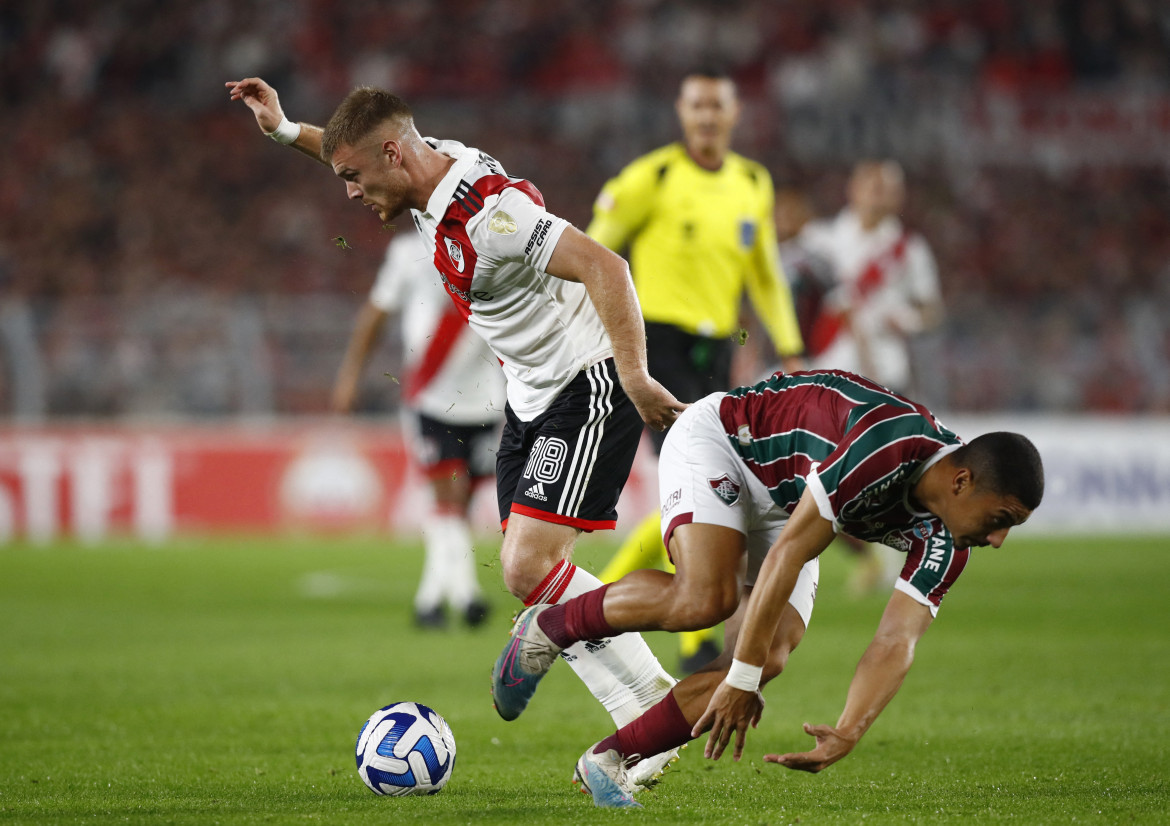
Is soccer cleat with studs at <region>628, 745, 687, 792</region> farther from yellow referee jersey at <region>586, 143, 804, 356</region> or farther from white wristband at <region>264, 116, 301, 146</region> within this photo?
yellow referee jersey at <region>586, 143, 804, 356</region>

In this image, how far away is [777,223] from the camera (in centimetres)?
1159

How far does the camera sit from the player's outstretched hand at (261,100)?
5.36 meters

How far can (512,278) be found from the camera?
4789 mm

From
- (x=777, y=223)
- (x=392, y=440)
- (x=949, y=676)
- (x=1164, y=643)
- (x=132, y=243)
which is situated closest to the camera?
(x=949, y=676)

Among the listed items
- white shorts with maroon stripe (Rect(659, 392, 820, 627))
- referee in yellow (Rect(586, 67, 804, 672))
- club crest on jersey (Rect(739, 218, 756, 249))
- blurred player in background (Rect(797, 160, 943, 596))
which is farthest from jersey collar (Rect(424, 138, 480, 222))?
blurred player in background (Rect(797, 160, 943, 596))

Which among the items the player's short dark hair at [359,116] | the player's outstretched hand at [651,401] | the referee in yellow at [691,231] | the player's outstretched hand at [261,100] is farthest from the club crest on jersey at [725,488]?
the referee in yellow at [691,231]

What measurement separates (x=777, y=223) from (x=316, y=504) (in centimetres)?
728

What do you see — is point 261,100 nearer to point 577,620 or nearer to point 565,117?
point 577,620

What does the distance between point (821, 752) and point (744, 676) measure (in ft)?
0.89

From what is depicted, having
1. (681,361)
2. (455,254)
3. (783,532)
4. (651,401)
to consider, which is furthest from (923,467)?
(681,361)

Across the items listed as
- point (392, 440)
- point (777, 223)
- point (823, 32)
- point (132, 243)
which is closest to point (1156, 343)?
point (777, 223)

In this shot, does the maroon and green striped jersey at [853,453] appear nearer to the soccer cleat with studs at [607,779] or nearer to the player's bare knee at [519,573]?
the player's bare knee at [519,573]

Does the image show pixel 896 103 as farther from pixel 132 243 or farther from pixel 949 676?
pixel 949 676

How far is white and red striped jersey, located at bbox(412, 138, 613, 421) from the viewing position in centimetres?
458
